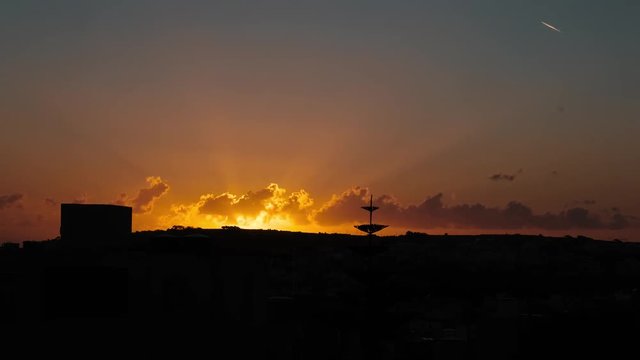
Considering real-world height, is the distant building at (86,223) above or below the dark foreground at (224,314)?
above

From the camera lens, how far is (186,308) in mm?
32375

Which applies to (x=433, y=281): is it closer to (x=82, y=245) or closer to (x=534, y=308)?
(x=534, y=308)

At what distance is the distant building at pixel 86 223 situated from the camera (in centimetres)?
3509

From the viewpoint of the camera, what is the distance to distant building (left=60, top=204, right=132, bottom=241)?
35.1m

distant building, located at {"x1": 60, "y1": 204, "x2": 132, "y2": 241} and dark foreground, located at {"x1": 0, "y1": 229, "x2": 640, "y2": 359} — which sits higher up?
distant building, located at {"x1": 60, "y1": 204, "x2": 132, "y2": 241}

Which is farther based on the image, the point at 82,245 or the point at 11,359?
the point at 82,245

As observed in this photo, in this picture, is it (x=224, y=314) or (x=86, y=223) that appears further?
(x=86, y=223)

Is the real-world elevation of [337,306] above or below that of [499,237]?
below

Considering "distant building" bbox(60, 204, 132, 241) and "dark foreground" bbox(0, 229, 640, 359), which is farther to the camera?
"distant building" bbox(60, 204, 132, 241)

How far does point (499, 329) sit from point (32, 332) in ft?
96.1

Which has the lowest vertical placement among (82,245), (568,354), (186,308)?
(568,354)

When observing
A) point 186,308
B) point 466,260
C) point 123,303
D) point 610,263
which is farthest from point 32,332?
point 610,263

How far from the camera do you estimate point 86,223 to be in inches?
1383

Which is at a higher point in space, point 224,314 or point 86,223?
point 86,223
